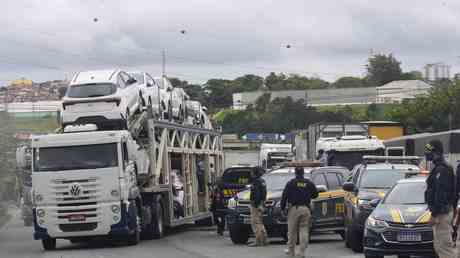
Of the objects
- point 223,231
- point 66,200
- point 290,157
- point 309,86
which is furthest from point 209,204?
point 309,86

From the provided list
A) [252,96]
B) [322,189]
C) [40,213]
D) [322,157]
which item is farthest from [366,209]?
[252,96]

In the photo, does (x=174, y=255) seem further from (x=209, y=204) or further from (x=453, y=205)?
(x=209, y=204)

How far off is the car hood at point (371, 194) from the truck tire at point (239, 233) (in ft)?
14.7

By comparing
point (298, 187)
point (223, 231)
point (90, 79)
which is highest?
point (90, 79)

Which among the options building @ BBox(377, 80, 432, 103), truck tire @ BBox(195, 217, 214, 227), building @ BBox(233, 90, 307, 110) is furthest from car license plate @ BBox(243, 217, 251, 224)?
building @ BBox(377, 80, 432, 103)

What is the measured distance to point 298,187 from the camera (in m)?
20.6

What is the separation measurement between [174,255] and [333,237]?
22.5 feet

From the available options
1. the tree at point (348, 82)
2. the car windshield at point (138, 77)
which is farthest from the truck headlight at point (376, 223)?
the tree at point (348, 82)

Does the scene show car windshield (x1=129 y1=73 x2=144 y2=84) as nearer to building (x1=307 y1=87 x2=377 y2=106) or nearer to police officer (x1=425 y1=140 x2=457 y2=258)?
police officer (x1=425 y1=140 x2=457 y2=258)

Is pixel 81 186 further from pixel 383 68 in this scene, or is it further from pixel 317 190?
pixel 383 68

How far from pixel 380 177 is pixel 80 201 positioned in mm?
7447

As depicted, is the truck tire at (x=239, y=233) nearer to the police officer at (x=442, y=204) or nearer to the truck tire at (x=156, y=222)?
the truck tire at (x=156, y=222)

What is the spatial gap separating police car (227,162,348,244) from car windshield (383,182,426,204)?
554 cm

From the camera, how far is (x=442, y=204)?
48.0 ft
